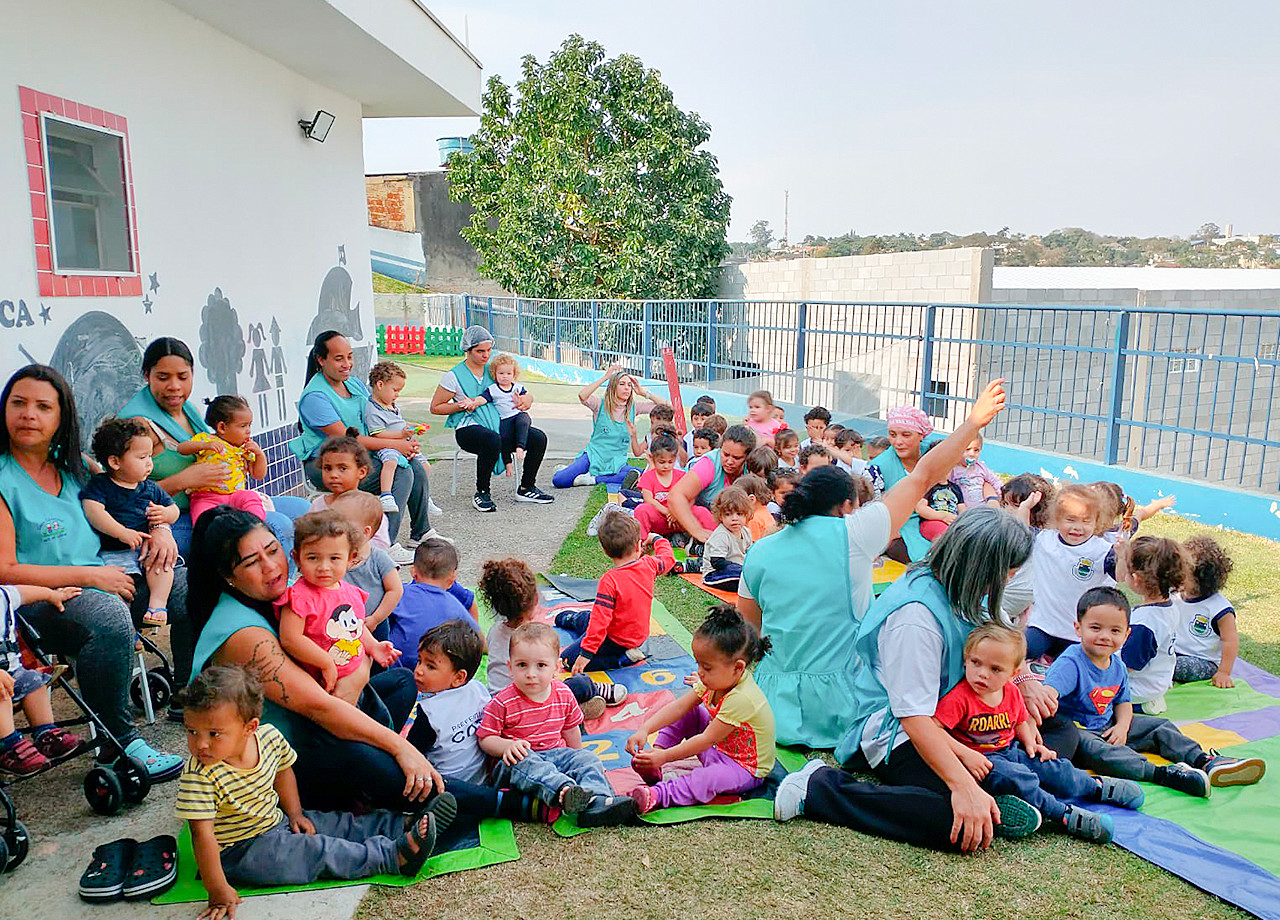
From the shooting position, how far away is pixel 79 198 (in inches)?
210

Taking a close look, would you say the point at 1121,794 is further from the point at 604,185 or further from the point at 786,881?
the point at 604,185

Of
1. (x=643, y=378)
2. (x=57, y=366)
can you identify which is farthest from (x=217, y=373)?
(x=643, y=378)

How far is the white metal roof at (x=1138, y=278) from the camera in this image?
20.5 m

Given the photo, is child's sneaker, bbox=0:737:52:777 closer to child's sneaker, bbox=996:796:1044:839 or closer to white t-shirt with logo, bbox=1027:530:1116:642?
child's sneaker, bbox=996:796:1044:839

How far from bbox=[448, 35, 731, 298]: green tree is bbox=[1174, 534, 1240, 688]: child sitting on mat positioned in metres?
18.6

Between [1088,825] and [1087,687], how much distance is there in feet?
2.37

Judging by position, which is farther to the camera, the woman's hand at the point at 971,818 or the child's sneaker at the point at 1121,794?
the child's sneaker at the point at 1121,794

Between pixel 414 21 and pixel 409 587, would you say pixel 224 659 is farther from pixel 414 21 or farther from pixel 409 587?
pixel 414 21

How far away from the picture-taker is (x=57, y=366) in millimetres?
4945

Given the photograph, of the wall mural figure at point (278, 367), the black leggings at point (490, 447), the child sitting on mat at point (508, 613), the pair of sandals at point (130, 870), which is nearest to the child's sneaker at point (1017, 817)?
the child sitting on mat at point (508, 613)

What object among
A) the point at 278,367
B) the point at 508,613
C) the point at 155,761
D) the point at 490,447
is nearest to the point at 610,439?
the point at 490,447

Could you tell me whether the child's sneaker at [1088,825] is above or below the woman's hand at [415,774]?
below

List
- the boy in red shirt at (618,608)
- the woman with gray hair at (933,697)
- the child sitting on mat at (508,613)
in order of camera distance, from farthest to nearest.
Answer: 1. the boy in red shirt at (618,608)
2. the child sitting on mat at (508,613)
3. the woman with gray hair at (933,697)

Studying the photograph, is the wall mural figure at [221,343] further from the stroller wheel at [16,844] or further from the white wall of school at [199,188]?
the stroller wheel at [16,844]
